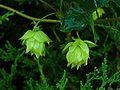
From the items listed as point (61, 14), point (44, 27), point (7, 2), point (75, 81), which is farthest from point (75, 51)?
point (7, 2)

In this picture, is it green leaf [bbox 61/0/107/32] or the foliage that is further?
the foliage

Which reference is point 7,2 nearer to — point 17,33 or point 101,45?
point 17,33

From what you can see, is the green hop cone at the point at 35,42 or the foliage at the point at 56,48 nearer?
the green hop cone at the point at 35,42

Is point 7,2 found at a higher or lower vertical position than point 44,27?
higher

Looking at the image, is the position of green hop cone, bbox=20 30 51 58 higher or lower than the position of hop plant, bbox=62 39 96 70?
higher

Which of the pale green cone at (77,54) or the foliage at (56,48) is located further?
the foliage at (56,48)

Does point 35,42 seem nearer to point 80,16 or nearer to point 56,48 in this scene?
point 80,16

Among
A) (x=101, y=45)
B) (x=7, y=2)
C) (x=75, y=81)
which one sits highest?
(x=7, y=2)

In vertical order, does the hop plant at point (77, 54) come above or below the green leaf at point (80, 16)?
below

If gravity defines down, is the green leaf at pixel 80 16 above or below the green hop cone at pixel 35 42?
above

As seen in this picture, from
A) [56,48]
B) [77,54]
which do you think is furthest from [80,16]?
[56,48]

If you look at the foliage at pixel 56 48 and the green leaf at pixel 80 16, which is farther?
the foliage at pixel 56 48
